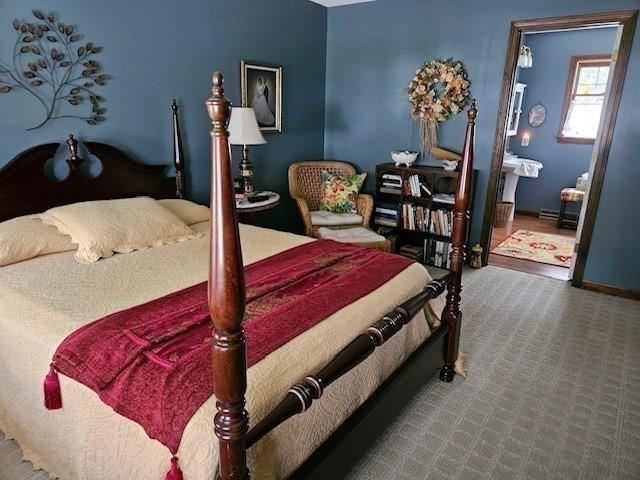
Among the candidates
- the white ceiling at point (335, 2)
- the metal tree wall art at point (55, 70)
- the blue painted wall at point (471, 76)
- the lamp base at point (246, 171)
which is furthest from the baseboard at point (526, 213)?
the metal tree wall art at point (55, 70)

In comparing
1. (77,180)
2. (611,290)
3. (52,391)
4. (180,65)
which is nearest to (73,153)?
(77,180)

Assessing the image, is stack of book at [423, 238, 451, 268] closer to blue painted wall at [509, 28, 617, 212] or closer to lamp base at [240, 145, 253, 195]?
lamp base at [240, 145, 253, 195]

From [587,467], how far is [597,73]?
548 centimetres

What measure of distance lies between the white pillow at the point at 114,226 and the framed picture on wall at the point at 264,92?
1.71 meters

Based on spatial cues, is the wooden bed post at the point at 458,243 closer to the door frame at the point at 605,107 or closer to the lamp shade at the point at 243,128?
the lamp shade at the point at 243,128

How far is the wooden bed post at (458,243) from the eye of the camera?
2092 millimetres

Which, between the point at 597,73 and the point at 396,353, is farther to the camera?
the point at 597,73

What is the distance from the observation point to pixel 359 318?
1.77 meters

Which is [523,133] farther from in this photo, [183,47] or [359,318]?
[359,318]

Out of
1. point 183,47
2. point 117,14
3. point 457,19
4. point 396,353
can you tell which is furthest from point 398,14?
point 396,353

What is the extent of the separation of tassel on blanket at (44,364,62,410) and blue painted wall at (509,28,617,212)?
6.38 m

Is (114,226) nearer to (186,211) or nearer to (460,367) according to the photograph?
(186,211)

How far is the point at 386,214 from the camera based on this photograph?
14.8 ft

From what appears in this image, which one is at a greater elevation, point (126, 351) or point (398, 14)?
point (398, 14)
